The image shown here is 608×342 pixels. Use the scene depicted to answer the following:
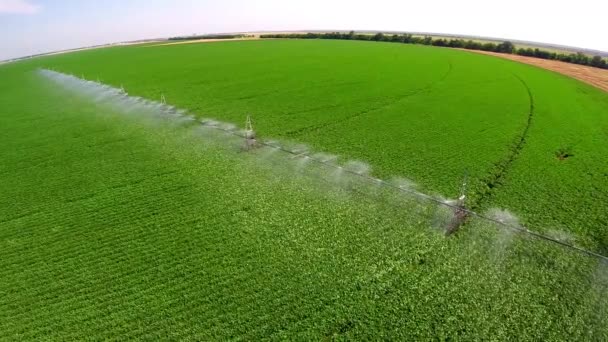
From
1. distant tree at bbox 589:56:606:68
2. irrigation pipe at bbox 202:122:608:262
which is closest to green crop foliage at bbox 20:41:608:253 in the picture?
irrigation pipe at bbox 202:122:608:262

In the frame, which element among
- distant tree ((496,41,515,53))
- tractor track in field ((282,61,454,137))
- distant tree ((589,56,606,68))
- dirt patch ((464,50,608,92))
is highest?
distant tree ((496,41,515,53))

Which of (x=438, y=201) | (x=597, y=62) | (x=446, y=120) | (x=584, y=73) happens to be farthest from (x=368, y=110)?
(x=597, y=62)

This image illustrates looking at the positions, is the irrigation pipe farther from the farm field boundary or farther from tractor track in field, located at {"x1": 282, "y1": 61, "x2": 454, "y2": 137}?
tractor track in field, located at {"x1": 282, "y1": 61, "x2": 454, "y2": 137}

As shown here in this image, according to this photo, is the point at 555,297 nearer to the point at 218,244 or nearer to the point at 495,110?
the point at 218,244

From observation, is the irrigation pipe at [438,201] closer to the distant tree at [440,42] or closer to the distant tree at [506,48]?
the distant tree at [506,48]

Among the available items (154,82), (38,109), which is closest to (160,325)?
(38,109)

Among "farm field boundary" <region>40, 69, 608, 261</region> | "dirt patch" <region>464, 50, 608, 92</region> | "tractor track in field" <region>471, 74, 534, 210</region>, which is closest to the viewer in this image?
"farm field boundary" <region>40, 69, 608, 261</region>

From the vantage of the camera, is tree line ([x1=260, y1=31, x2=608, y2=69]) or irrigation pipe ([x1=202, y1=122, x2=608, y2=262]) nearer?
irrigation pipe ([x1=202, y1=122, x2=608, y2=262])

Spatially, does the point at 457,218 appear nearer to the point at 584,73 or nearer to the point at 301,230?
the point at 301,230
